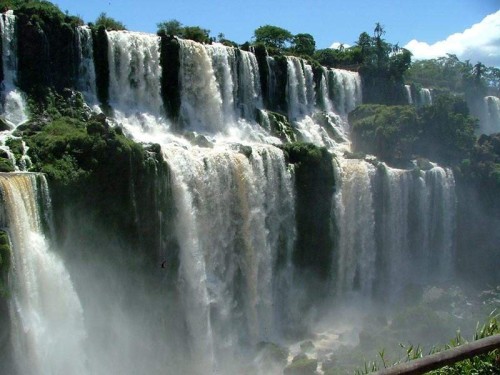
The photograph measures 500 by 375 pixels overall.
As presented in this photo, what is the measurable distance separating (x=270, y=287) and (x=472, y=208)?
15110 millimetres

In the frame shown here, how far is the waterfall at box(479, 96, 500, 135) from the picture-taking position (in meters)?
48.4

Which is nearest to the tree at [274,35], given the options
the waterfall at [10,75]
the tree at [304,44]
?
the tree at [304,44]

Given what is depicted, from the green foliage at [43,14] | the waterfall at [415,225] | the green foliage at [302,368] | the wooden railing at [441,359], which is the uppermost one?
the green foliage at [43,14]

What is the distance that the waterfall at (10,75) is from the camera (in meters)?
19.8

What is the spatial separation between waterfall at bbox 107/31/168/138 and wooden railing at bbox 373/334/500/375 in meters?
18.7

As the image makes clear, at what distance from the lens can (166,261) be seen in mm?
18703

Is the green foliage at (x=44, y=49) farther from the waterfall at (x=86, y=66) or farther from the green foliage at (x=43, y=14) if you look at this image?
the waterfall at (x=86, y=66)

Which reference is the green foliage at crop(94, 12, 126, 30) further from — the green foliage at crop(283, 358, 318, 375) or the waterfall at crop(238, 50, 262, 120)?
the green foliage at crop(283, 358, 318, 375)

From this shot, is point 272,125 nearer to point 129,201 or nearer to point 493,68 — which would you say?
point 129,201

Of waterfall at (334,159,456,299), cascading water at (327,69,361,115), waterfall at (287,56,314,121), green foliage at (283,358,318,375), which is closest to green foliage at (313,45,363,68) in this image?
cascading water at (327,69,361,115)

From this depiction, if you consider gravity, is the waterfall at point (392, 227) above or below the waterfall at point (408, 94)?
below

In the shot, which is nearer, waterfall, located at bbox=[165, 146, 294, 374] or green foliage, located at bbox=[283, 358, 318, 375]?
Result: green foliage, located at bbox=[283, 358, 318, 375]

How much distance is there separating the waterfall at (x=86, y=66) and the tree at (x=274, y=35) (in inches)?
1115

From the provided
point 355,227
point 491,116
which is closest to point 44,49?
point 355,227
